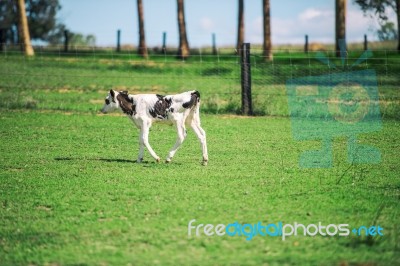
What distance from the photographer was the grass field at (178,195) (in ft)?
23.2

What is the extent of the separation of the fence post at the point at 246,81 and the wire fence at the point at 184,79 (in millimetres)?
256

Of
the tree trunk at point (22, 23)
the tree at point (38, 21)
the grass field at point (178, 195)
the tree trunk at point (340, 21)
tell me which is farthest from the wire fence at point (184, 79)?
the tree at point (38, 21)

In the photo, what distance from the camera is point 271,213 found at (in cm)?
845

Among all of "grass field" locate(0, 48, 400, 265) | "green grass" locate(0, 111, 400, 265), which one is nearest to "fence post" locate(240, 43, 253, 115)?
"grass field" locate(0, 48, 400, 265)

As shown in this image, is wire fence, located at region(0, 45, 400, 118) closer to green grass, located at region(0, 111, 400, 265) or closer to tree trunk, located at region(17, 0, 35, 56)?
tree trunk, located at region(17, 0, 35, 56)

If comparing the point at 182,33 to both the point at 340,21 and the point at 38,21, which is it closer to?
the point at 340,21

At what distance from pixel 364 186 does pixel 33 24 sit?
46.3m

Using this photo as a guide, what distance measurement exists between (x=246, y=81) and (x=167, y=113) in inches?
313

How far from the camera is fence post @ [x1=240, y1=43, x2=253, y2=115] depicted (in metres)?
19.8

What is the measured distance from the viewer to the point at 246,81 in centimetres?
1986

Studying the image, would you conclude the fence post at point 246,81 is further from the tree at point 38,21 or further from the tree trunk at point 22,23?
the tree at point 38,21

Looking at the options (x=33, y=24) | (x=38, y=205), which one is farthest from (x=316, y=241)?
(x=33, y=24)

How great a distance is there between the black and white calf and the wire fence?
7198 mm

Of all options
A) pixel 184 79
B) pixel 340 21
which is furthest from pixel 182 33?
pixel 340 21
